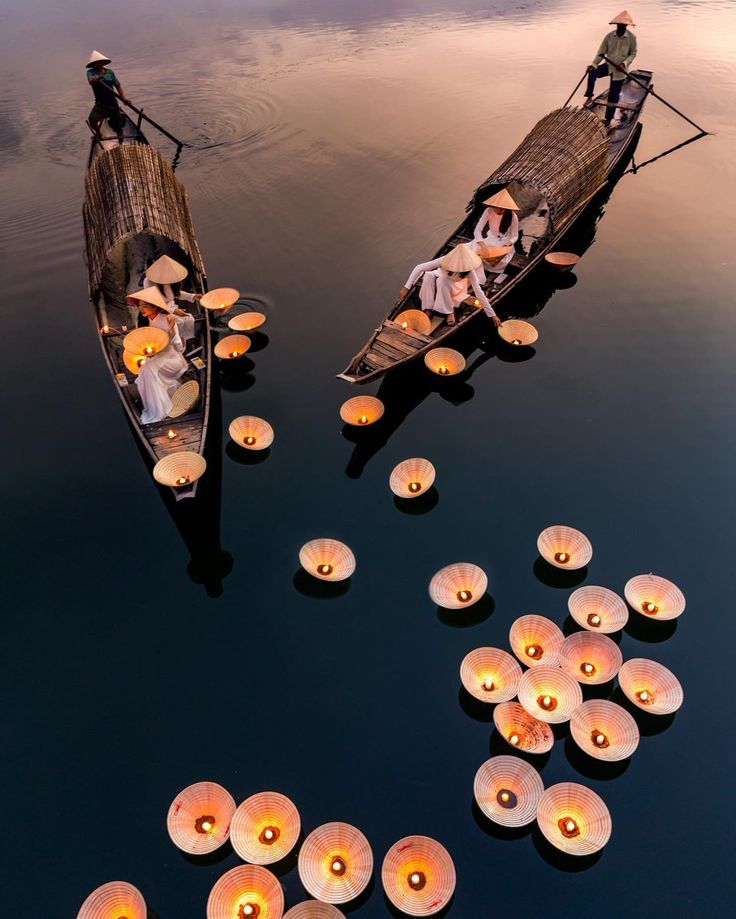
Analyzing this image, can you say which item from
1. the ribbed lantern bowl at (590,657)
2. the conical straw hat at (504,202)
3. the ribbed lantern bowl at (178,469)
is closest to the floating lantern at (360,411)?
the ribbed lantern bowl at (178,469)

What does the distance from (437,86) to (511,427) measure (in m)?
21.4

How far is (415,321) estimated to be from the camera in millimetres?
12172

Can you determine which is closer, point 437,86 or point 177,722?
point 177,722

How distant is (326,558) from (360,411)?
323cm

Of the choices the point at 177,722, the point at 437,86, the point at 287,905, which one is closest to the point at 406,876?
the point at 287,905

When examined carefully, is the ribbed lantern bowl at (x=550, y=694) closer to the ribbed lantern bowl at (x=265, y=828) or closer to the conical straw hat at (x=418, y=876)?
the conical straw hat at (x=418, y=876)

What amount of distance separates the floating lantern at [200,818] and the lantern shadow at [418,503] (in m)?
5.20

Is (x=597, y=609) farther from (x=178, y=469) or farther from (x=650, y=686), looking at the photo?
(x=178, y=469)

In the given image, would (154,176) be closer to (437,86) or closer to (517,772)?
(517,772)

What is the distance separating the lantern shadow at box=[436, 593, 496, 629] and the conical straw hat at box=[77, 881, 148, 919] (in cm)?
493

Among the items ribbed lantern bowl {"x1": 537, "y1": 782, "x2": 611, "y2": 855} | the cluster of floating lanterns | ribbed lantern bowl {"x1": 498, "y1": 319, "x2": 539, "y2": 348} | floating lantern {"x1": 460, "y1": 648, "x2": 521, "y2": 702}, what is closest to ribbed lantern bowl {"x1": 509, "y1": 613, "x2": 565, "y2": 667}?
the cluster of floating lanterns

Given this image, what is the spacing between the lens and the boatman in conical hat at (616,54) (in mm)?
17422

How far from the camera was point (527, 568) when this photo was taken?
30.9 ft

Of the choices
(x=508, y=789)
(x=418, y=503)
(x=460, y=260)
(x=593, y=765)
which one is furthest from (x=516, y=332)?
(x=508, y=789)
